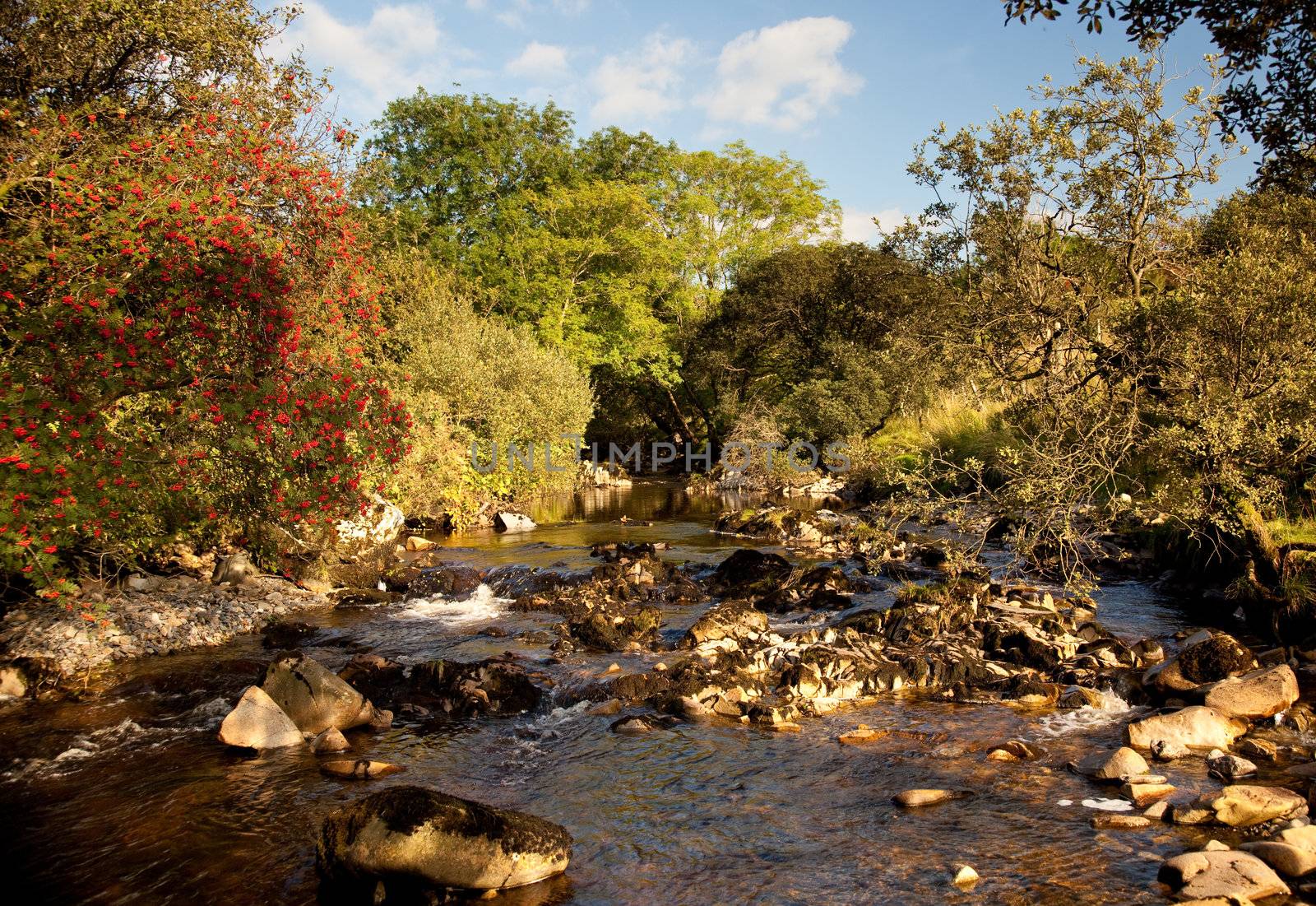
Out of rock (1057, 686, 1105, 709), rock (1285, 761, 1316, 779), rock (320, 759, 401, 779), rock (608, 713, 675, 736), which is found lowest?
rock (320, 759, 401, 779)

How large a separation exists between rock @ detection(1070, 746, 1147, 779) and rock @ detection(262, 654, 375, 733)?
26.7 ft

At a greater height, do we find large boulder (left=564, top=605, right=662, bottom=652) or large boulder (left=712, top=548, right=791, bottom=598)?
large boulder (left=712, top=548, right=791, bottom=598)

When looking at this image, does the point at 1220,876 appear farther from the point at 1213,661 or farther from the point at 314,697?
the point at 314,697

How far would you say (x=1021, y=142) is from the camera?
55.5 ft

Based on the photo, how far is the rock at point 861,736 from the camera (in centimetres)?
938

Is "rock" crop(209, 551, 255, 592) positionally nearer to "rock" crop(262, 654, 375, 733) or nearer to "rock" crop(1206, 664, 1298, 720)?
"rock" crop(262, 654, 375, 733)

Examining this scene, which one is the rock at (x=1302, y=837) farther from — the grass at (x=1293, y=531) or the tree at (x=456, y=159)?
the tree at (x=456, y=159)

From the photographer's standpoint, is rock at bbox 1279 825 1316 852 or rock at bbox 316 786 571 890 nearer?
rock at bbox 1279 825 1316 852

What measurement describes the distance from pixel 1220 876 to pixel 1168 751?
8.83 feet

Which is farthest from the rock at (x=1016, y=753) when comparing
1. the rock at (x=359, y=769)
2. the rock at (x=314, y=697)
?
the rock at (x=314, y=697)

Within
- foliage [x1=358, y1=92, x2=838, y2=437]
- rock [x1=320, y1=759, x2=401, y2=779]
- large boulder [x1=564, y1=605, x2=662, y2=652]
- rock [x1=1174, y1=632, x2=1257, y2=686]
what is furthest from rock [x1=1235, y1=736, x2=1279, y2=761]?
foliage [x1=358, y1=92, x2=838, y2=437]

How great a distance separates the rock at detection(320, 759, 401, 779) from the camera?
8.73 meters

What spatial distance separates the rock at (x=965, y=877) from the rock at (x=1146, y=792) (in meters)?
2.09

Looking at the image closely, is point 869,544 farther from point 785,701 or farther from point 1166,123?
point 1166,123
